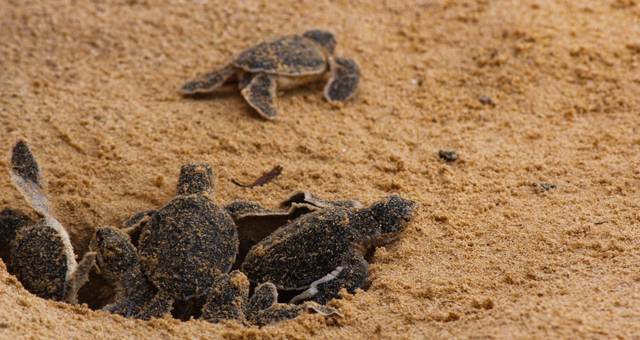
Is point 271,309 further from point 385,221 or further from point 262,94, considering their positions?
point 262,94

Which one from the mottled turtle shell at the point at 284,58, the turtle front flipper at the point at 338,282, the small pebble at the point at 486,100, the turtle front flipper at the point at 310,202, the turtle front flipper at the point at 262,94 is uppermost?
the mottled turtle shell at the point at 284,58

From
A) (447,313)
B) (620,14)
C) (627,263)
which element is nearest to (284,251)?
(447,313)

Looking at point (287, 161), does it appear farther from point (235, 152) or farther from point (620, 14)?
point (620, 14)

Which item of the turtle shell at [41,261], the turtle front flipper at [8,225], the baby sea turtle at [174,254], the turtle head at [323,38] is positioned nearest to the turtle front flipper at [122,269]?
the baby sea turtle at [174,254]

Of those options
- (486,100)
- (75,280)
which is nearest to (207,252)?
(75,280)

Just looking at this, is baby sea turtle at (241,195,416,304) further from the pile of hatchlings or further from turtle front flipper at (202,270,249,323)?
turtle front flipper at (202,270,249,323)

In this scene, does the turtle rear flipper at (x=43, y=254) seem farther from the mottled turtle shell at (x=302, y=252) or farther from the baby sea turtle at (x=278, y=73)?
the baby sea turtle at (x=278, y=73)
